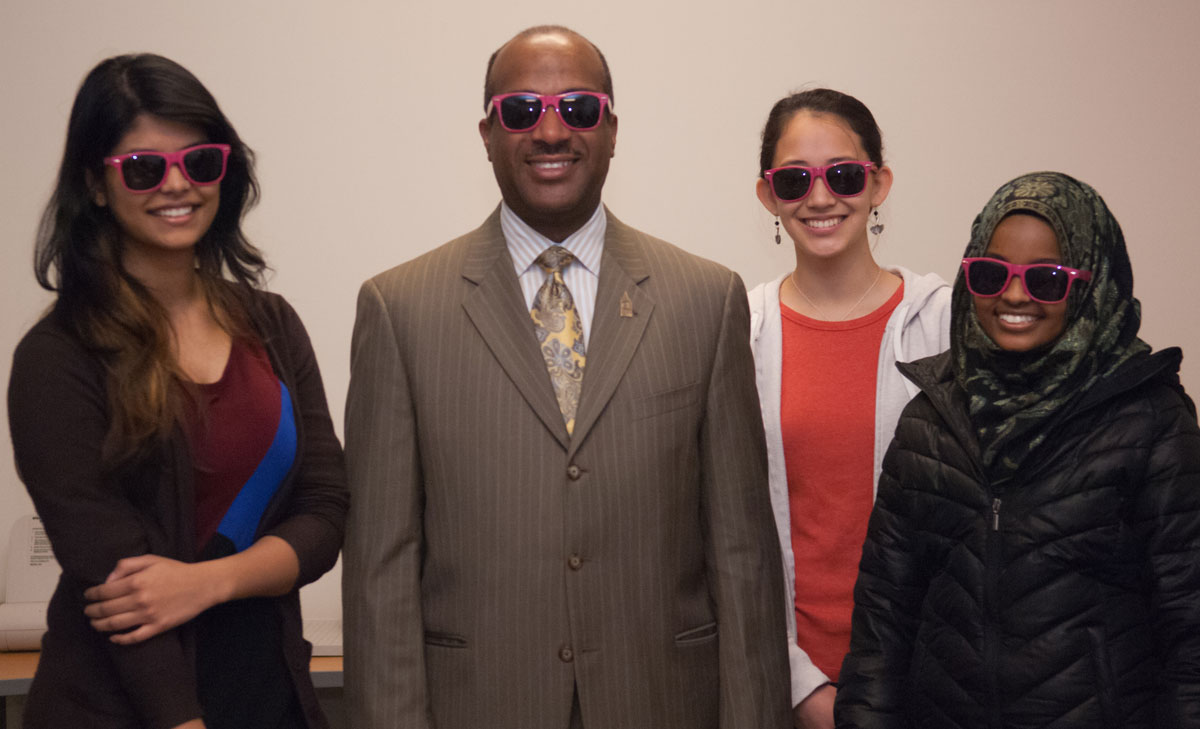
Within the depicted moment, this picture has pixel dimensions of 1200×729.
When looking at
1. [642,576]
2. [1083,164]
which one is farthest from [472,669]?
[1083,164]

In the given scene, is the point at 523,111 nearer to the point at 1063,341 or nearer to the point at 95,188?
the point at 95,188

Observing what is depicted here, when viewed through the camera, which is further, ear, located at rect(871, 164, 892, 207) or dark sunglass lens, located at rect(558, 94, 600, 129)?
ear, located at rect(871, 164, 892, 207)

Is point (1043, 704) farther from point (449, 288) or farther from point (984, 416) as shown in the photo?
point (449, 288)

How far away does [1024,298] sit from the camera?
1.85 meters

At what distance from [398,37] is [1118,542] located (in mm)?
2662

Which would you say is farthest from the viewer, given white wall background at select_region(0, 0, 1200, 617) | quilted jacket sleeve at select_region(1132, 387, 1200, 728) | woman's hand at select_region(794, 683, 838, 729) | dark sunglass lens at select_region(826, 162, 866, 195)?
white wall background at select_region(0, 0, 1200, 617)

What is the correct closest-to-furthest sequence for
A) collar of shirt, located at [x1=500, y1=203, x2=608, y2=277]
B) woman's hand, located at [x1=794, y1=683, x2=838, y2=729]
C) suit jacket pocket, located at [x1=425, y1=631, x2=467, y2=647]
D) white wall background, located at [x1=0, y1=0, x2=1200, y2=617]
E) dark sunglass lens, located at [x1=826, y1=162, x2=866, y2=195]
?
suit jacket pocket, located at [x1=425, y1=631, x2=467, y2=647], collar of shirt, located at [x1=500, y1=203, x2=608, y2=277], woman's hand, located at [x1=794, y1=683, x2=838, y2=729], dark sunglass lens, located at [x1=826, y1=162, x2=866, y2=195], white wall background, located at [x1=0, y1=0, x2=1200, y2=617]

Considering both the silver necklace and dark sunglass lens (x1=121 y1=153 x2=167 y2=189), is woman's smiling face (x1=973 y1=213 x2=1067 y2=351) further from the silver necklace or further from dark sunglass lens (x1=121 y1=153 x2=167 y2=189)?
dark sunglass lens (x1=121 y1=153 x2=167 y2=189)

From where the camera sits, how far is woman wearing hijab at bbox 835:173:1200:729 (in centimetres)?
172

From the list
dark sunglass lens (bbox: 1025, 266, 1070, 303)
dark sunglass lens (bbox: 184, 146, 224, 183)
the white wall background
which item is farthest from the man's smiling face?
the white wall background

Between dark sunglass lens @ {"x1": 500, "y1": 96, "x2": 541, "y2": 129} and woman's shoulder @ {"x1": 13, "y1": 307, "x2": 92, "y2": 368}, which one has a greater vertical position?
dark sunglass lens @ {"x1": 500, "y1": 96, "x2": 541, "y2": 129}

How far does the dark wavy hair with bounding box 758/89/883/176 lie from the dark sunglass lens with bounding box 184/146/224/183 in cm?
112

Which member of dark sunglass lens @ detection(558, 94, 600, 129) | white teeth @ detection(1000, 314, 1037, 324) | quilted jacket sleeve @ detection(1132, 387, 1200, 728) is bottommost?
quilted jacket sleeve @ detection(1132, 387, 1200, 728)

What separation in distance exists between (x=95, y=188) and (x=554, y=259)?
771 millimetres
